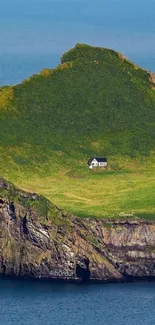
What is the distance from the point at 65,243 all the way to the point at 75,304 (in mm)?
14978

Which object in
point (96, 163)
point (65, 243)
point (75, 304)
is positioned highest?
point (96, 163)

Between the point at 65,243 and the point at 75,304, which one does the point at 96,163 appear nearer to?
the point at 65,243

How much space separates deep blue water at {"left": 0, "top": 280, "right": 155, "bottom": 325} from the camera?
14400 cm

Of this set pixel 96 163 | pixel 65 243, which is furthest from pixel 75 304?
pixel 96 163

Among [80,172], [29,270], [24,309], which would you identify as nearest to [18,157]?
[80,172]

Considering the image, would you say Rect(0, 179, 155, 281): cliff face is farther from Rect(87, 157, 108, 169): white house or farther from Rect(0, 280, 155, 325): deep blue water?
Rect(87, 157, 108, 169): white house

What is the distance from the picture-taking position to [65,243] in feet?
540

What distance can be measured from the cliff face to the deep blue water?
350 cm

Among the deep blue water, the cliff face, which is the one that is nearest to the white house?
the cliff face

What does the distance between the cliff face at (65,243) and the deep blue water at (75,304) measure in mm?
3500

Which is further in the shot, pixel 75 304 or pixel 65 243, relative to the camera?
pixel 65 243

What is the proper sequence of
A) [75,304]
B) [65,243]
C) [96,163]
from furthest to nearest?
[96,163] < [65,243] < [75,304]

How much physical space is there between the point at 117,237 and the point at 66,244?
614 cm

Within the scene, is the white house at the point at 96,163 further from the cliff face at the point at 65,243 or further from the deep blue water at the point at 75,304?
the deep blue water at the point at 75,304
